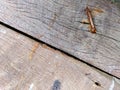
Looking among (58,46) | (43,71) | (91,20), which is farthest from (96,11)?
(43,71)

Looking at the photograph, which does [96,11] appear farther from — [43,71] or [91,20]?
[43,71]

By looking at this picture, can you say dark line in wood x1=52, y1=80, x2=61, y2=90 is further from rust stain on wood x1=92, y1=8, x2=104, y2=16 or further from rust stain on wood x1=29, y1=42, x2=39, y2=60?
rust stain on wood x1=92, y1=8, x2=104, y2=16

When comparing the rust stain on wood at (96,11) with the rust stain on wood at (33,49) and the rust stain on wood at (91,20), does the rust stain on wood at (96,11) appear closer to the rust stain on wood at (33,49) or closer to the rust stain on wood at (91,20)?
the rust stain on wood at (91,20)

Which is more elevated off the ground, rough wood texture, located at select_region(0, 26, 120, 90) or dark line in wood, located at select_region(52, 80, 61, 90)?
rough wood texture, located at select_region(0, 26, 120, 90)

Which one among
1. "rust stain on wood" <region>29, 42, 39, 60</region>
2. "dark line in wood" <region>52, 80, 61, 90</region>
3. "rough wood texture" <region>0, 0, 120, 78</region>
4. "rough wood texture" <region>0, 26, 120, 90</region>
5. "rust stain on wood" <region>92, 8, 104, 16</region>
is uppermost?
"rust stain on wood" <region>92, 8, 104, 16</region>

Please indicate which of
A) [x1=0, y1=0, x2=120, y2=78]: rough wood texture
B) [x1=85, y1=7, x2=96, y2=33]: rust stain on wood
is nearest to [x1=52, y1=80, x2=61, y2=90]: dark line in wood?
[x1=0, y1=0, x2=120, y2=78]: rough wood texture

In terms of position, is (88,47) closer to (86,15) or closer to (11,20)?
(86,15)

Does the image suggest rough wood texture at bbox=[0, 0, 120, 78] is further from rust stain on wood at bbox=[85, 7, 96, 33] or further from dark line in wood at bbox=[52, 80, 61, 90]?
dark line in wood at bbox=[52, 80, 61, 90]

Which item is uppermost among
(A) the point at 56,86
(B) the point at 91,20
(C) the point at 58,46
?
(B) the point at 91,20
